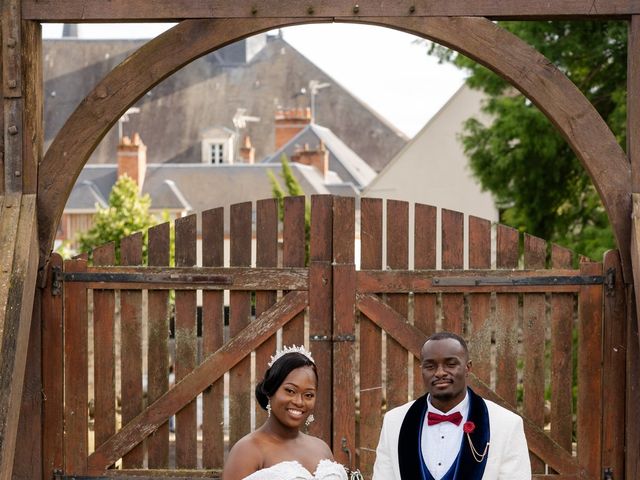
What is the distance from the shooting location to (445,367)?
4164mm

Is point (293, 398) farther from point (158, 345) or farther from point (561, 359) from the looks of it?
point (561, 359)

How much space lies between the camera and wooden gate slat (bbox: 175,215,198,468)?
592cm

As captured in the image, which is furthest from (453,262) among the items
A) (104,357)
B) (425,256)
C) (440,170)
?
(440,170)

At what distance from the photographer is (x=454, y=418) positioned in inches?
167

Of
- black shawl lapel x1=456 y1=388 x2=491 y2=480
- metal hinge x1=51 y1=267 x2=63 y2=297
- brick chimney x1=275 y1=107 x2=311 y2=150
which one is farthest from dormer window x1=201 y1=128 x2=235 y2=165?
black shawl lapel x1=456 y1=388 x2=491 y2=480

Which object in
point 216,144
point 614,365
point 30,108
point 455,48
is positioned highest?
point 216,144

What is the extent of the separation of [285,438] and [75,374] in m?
1.98

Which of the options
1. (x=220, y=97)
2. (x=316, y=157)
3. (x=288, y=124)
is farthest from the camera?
(x=220, y=97)

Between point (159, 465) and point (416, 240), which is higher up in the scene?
point (416, 240)

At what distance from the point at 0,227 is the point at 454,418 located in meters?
2.53

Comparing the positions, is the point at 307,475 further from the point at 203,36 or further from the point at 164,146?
the point at 164,146

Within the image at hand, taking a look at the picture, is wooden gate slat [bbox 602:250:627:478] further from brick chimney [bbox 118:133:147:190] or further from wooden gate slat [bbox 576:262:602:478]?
brick chimney [bbox 118:133:147:190]

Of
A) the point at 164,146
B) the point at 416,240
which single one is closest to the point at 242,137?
the point at 164,146

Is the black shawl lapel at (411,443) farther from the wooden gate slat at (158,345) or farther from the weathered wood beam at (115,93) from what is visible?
the weathered wood beam at (115,93)
